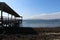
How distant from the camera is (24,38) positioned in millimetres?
11008

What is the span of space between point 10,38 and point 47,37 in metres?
2.21

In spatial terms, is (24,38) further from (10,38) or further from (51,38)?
(51,38)

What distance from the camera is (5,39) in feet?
35.7

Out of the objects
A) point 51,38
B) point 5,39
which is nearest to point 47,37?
point 51,38

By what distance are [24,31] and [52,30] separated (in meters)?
2.52

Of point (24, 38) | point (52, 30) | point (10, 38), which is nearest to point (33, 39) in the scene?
point (24, 38)

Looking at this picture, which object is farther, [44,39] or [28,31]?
[28,31]

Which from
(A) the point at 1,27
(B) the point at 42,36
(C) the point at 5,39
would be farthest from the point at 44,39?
(A) the point at 1,27

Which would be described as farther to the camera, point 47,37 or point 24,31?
point 24,31

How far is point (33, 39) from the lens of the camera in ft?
35.8

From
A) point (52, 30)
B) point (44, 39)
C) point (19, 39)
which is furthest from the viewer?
point (52, 30)

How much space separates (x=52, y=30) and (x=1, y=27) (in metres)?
4.49

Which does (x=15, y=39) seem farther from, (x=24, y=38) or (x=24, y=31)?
(x=24, y=31)

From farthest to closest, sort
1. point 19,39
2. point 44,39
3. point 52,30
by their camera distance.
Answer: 1. point 52,30
2. point 19,39
3. point 44,39
